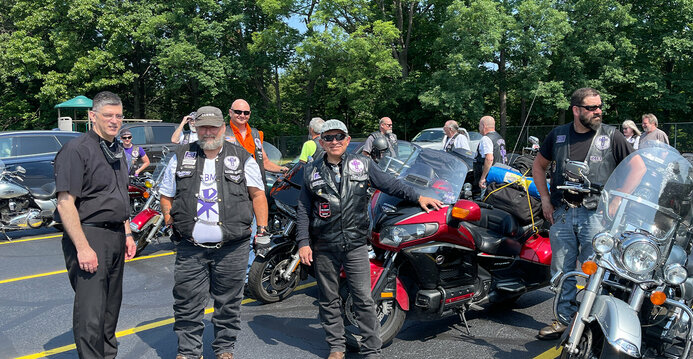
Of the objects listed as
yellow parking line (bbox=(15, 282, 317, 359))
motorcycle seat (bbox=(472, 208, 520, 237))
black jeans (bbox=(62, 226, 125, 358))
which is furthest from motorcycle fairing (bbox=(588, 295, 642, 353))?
yellow parking line (bbox=(15, 282, 317, 359))

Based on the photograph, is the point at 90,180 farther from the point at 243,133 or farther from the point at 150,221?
the point at 150,221

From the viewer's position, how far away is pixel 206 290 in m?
3.56

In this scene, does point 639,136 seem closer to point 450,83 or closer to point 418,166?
point 418,166

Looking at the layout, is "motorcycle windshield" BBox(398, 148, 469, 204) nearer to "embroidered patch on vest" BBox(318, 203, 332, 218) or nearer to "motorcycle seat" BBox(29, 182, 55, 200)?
"embroidered patch on vest" BBox(318, 203, 332, 218)

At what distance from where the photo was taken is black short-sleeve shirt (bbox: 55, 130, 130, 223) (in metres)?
3.08

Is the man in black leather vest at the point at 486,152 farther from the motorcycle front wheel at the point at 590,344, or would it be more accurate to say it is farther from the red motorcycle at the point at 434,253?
the motorcycle front wheel at the point at 590,344

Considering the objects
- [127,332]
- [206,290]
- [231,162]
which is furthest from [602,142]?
[127,332]

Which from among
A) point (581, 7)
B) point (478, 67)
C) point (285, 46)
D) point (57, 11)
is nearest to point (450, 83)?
point (478, 67)

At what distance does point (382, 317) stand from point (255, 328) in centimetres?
127

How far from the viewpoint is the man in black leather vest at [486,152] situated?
7.68 metres

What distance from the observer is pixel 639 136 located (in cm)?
949

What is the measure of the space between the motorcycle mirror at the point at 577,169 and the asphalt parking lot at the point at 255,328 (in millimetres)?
1408

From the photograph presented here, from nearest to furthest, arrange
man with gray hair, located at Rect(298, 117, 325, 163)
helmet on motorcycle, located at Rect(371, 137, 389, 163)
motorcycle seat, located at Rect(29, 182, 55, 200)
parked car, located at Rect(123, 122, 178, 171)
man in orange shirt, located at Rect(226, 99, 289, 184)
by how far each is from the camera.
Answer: helmet on motorcycle, located at Rect(371, 137, 389, 163) → man in orange shirt, located at Rect(226, 99, 289, 184) → man with gray hair, located at Rect(298, 117, 325, 163) → motorcycle seat, located at Rect(29, 182, 55, 200) → parked car, located at Rect(123, 122, 178, 171)

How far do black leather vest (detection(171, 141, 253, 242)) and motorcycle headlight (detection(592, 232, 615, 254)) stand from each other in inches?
86.4
